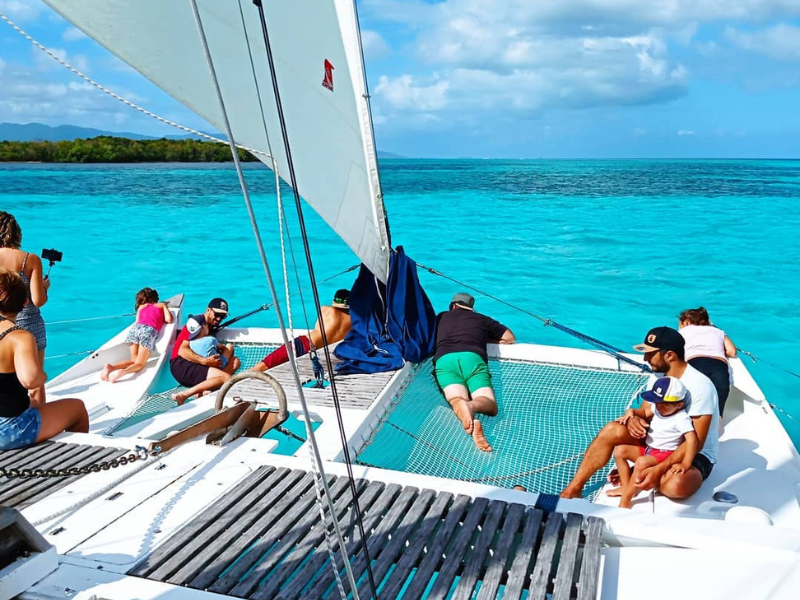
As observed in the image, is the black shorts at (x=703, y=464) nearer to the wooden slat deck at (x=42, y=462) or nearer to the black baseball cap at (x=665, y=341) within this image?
the black baseball cap at (x=665, y=341)

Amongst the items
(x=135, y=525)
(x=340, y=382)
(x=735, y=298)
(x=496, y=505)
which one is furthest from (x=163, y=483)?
(x=735, y=298)

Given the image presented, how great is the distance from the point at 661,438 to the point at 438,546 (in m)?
1.63

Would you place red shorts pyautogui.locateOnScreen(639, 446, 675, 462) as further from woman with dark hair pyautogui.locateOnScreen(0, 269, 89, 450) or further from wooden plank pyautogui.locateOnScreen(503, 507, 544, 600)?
woman with dark hair pyautogui.locateOnScreen(0, 269, 89, 450)

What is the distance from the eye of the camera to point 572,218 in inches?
933

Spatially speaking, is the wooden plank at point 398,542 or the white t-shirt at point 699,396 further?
the white t-shirt at point 699,396

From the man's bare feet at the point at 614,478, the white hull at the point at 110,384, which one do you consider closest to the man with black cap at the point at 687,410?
the man's bare feet at the point at 614,478

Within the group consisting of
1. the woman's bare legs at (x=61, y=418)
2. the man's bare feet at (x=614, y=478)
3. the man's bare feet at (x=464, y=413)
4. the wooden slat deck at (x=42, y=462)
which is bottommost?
the man's bare feet at (x=614, y=478)

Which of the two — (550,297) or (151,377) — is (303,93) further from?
(550,297)

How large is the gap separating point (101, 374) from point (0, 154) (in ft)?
173

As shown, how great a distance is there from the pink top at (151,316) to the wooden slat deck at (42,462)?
2.69 metres

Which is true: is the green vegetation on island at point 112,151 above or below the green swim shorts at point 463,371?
above

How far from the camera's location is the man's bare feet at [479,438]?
4.57 m

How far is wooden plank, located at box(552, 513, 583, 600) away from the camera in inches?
97.3

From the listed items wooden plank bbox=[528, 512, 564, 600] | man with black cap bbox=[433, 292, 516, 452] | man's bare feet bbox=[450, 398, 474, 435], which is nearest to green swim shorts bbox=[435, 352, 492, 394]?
man with black cap bbox=[433, 292, 516, 452]
